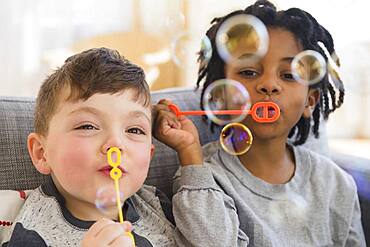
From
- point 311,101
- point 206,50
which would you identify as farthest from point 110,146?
point 311,101

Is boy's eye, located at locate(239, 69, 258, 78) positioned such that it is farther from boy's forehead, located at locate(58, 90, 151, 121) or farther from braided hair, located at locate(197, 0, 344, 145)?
boy's forehead, located at locate(58, 90, 151, 121)

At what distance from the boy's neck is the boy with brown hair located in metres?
0.32

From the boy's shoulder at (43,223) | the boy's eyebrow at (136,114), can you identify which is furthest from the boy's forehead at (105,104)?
the boy's shoulder at (43,223)

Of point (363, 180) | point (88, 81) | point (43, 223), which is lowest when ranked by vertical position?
point (363, 180)

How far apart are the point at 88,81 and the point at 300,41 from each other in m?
0.54

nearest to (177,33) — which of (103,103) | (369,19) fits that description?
(369,19)

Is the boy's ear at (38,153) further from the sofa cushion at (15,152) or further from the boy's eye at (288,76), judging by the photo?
the boy's eye at (288,76)

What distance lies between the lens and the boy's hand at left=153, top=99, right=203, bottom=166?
4.46 feet

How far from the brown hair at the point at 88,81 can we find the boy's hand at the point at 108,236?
10.2 inches

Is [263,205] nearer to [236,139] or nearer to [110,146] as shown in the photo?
[236,139]

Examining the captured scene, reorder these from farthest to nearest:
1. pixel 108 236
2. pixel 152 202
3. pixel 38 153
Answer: pixel 152 202, pixel 38 153, pixel 108 236

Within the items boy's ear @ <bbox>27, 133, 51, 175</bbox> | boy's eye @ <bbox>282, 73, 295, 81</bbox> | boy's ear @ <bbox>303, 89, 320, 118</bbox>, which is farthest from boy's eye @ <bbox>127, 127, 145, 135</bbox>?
boy's ear @ <bbox>303, 89, 320, 118</bbox>

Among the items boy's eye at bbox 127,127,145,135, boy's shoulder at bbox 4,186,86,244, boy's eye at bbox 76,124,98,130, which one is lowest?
boy's shoulder at bbox 4,186,86,244

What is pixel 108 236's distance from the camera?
957 millimetres
